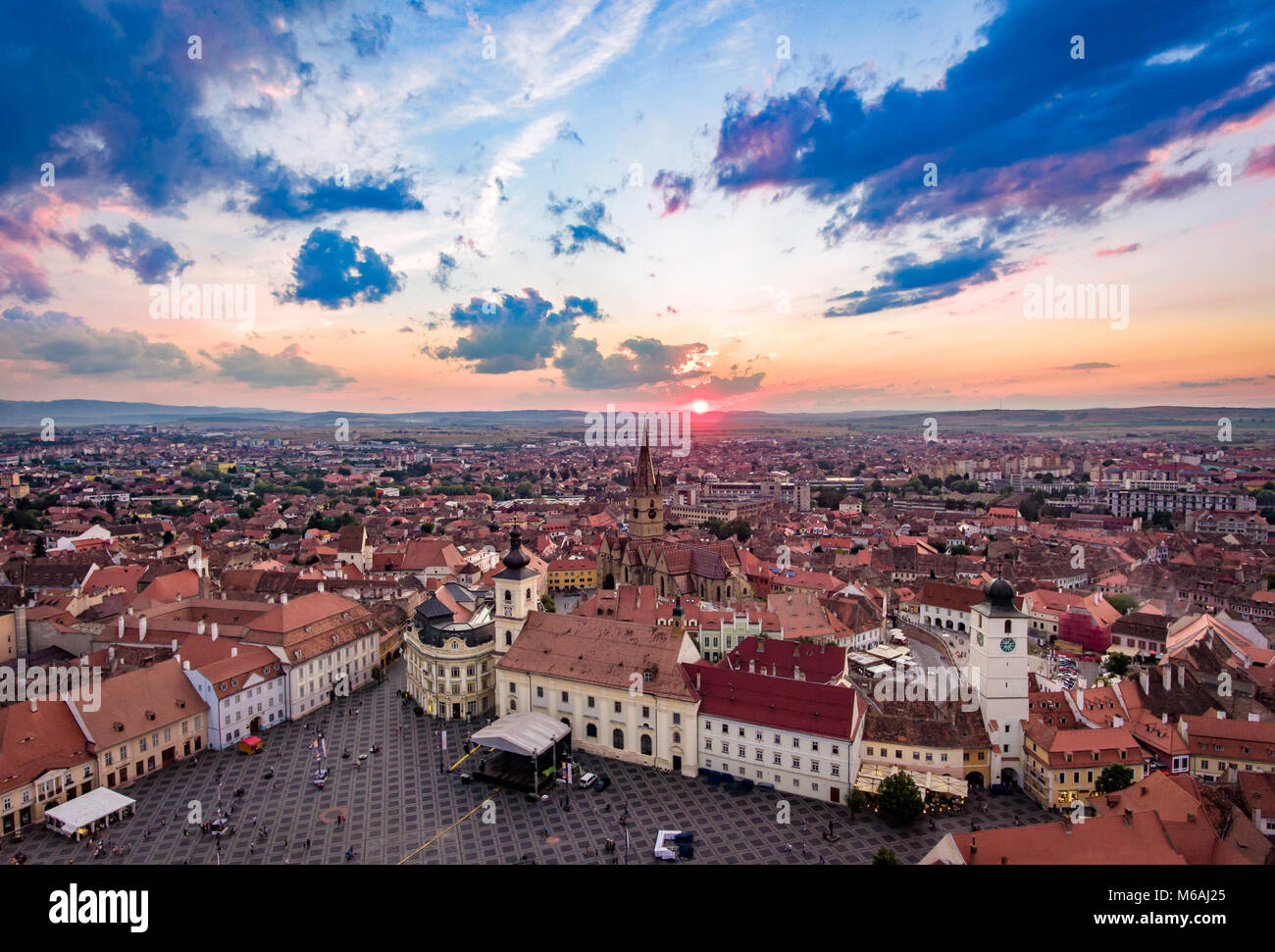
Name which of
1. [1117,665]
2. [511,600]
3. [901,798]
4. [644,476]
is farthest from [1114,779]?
[644,476]

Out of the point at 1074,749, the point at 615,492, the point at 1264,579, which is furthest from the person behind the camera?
the point at 615,492

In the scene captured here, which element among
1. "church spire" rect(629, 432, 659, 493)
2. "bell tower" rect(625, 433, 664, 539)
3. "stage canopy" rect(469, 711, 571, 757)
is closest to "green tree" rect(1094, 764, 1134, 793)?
"stage canopy" rect(469, 711, 571, 757)

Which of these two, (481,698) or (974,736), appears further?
(481,698)

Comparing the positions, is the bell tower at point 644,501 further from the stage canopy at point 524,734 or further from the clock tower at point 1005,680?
the clock tower at point 1005,680

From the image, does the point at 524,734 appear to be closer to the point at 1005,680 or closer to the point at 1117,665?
the point at 1005,680

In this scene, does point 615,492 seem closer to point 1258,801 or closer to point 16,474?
point 16,474
